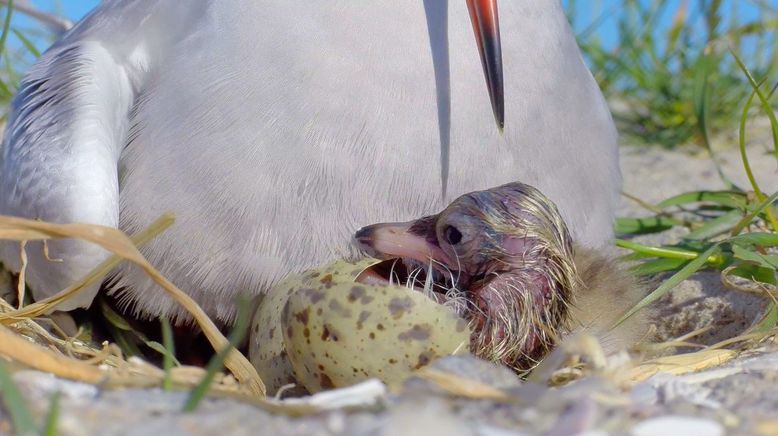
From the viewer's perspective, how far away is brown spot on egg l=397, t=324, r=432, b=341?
1815mm

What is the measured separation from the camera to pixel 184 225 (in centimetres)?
223

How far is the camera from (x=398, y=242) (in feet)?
7.04

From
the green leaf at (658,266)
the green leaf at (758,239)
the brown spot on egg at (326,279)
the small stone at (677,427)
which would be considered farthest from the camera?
the green leaf at (658,266)

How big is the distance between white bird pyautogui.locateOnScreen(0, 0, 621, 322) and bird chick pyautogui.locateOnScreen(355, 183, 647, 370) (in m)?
0.10

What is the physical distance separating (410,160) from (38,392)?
102 cm

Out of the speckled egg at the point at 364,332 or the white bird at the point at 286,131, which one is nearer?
the speckled egg at the point at 364,332

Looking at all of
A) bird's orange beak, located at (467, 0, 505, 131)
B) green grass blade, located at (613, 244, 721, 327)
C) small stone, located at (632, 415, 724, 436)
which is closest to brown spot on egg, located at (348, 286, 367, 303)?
bird's orange beak, located at (467, 0, 505, 131)

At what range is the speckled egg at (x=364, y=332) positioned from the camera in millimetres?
1818

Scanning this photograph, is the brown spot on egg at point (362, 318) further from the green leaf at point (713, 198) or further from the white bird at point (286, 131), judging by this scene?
the green leaf at point (713, 198)

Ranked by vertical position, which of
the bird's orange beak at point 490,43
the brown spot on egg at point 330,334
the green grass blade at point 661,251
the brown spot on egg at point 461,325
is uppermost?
the bird's orange beak at point 490,43

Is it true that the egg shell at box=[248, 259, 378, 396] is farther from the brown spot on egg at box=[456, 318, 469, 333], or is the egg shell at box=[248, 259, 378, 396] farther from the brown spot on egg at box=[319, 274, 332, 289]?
the brown spot on egg at box=[456, 318, 469, 333]

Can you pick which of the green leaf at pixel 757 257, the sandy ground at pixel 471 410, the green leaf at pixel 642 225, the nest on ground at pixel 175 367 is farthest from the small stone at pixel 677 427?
the green leaf at pixel 642 225

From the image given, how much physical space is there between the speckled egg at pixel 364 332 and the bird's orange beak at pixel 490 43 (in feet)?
1.52

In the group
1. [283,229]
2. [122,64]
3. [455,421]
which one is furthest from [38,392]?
[122,64]
